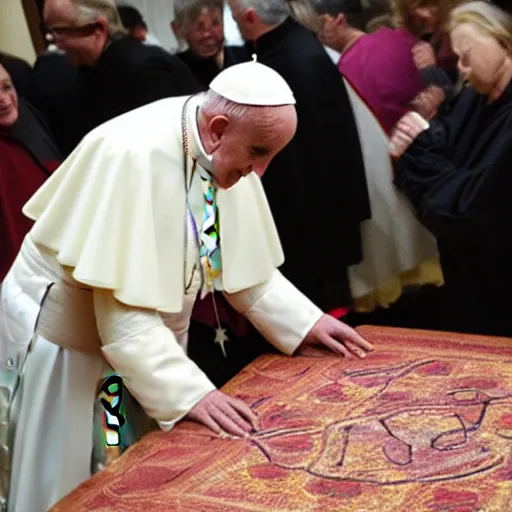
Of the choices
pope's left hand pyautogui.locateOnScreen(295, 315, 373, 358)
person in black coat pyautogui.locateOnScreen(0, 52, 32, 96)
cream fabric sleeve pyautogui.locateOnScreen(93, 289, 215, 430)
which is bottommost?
pope's left hand pyautogui.locateOnScreen(295, 315, 373, 358)

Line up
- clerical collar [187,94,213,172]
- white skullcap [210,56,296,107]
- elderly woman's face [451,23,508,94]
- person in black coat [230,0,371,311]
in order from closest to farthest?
1. white skullcap [210,56,296,107]
2. clerical collar [187,94,213,172]
3. elderly woman's face [451,23,508,94]
4. person in black coat [230,0,371,311]

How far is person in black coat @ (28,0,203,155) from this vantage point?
390cm

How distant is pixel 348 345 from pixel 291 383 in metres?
0.32

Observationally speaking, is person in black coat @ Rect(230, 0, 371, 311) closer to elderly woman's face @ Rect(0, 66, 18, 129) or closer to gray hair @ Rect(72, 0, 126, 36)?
gray hair @ Rect(72, 0, 126, 36)

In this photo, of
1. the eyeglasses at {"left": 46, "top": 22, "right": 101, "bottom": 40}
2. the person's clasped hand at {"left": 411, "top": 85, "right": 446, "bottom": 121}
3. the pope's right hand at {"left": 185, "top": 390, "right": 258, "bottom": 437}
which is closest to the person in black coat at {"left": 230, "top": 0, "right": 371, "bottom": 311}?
the person's clasped hand at {"left": 411, "top": 85, "right": 446, "bottom": 121}

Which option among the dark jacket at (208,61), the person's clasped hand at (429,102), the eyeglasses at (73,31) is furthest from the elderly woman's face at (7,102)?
the person's clasped hand at (429,102)

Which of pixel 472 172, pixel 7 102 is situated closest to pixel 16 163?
pixel 7 102

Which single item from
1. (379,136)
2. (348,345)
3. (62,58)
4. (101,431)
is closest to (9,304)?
(101,431)

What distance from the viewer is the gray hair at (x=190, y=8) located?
3.87 metres

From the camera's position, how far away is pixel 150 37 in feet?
12.9

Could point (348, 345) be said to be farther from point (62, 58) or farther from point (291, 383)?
point (62, 58)

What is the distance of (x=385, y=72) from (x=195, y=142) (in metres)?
1.35

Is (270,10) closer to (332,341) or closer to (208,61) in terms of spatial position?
(208,61)

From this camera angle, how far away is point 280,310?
3.10 meters
